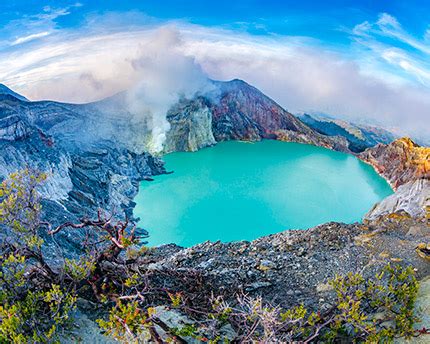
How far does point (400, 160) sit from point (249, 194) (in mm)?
27577

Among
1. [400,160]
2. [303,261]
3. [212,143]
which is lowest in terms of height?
[303,261]

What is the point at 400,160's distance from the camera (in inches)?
1950

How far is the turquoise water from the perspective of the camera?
27.9 metres

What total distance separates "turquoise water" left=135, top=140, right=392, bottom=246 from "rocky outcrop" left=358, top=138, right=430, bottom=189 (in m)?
1.78

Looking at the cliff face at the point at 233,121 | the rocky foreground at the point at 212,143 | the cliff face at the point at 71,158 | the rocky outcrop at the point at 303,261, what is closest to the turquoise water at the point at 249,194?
the rocky foreground at the point at 212,143

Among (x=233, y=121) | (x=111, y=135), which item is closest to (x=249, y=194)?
(x=111, y=135)

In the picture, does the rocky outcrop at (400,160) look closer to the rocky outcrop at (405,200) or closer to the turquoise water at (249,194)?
the turquoise water at (249,194)

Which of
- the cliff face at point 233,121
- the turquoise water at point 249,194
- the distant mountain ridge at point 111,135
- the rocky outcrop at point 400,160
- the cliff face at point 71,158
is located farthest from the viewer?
the cliff face at point 233,121

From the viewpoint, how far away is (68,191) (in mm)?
28812

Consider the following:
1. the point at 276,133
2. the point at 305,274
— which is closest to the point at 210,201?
the point at 305,274

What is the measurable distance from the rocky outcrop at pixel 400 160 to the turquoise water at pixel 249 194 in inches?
69.9

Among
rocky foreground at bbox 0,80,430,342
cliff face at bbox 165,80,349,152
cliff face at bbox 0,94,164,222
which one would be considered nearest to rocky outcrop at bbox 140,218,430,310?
rocky foreground at bbox 0,80,430,342

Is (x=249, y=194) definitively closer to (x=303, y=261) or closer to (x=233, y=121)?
(x=303, y=261)

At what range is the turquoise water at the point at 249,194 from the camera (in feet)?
91.4
